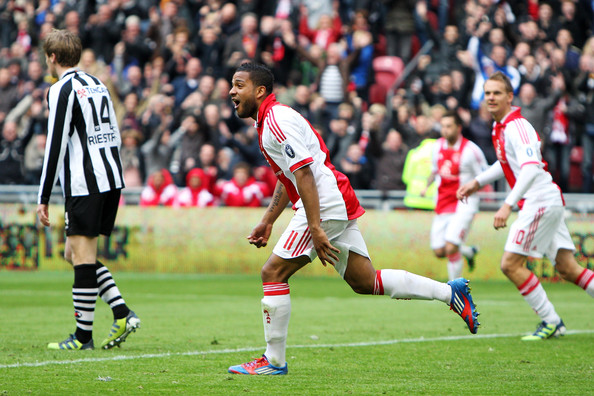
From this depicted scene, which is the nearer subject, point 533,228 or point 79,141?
point 79,141

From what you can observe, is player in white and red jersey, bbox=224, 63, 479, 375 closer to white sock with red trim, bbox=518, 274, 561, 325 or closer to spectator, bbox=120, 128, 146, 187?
white sock with red trim, bbox=518, 274, 561, 325

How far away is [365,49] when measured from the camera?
19844 mm

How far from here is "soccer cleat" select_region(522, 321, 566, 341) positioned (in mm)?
9285

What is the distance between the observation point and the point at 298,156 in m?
6.47

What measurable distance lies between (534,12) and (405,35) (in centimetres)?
266

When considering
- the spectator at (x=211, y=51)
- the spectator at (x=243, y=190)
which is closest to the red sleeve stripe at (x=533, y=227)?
the spectator at (x=243, y=190)

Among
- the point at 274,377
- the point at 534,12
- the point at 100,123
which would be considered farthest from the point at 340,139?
the point at 274,377

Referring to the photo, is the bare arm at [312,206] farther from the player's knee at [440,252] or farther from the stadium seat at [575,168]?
the stadium seat at [575,168]

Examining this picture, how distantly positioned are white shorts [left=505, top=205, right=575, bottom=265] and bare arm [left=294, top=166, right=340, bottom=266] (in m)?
3.53

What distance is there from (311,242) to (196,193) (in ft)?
38.9

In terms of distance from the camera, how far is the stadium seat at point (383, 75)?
20.5m

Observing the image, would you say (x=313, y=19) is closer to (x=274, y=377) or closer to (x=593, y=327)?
(x=593, y=327)

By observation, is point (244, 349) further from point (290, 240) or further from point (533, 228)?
point (533, 228)

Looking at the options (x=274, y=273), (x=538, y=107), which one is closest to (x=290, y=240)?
(x=274, y=273)
